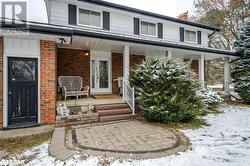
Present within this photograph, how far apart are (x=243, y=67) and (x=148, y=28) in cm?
751

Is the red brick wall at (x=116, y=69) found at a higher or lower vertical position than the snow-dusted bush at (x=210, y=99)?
higher

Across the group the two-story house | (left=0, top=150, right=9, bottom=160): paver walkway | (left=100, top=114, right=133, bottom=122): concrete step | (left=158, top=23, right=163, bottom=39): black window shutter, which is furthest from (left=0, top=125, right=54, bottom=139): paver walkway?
(left=158, top=23, right=163, bottom=39): black window shutter

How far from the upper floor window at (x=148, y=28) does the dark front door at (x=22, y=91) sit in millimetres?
7877

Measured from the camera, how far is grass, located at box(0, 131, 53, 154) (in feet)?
16.2

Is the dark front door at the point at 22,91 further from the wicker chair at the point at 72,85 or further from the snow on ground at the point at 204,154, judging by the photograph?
the wicker chair at the point at 72,85

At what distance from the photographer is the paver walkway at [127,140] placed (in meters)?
4.29

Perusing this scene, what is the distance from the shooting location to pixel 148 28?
1278 centimetres

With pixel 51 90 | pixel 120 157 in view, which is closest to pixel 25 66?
pixel 51 90

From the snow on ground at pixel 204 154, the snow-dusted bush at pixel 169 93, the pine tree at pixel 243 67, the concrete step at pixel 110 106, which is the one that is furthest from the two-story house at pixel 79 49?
the snow on ground at pixel 204 154

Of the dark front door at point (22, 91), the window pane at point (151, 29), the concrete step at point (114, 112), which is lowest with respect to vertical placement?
the concrete step at point (114, 112)

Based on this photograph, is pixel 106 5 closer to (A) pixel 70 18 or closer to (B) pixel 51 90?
(A) pixel 70 18

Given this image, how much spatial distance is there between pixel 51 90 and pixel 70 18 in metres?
5.13

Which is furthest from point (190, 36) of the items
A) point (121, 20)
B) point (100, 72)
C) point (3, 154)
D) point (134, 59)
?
point (3, 154)

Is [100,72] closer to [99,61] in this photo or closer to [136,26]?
[99,61]
